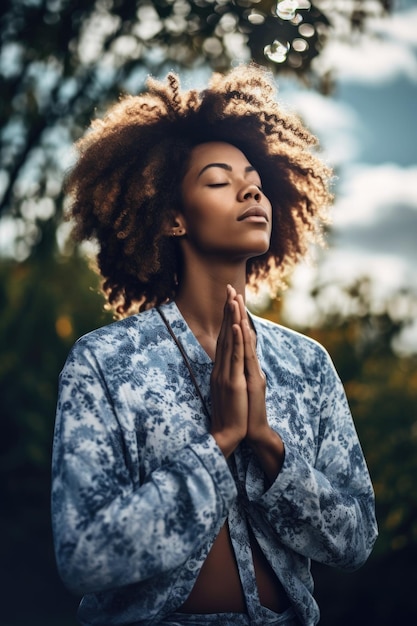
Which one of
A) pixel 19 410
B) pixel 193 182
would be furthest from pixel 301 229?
pixel 19 410

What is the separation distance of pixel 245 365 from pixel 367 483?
0.67 metres

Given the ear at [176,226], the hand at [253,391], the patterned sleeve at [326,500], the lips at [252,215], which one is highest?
the lips at [252,215]

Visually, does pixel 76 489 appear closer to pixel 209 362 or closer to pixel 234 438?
pixel 234 438

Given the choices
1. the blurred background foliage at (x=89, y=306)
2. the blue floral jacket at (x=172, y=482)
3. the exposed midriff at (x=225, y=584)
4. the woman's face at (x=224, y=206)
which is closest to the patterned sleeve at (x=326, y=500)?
the blue floral jacket at (x=172, y=482)

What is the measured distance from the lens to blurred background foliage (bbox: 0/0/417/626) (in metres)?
6.45

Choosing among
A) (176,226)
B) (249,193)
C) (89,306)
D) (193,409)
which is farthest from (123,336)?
(89,306)

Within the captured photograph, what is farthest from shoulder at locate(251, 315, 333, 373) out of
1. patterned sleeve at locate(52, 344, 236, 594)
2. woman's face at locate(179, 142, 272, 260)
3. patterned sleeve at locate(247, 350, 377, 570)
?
patterned sleeve at locate(52, 344, 236, 594)

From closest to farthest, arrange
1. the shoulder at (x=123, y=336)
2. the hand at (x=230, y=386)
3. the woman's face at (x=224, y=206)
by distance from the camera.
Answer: the hand at (x=230, y=386), the shoulder at (x=123, y=336), the woman's face at (x=224, y=206)

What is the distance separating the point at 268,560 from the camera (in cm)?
255

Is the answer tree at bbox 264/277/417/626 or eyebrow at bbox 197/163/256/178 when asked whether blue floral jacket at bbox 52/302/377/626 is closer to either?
eyebrow at bbox 197/163/256/178

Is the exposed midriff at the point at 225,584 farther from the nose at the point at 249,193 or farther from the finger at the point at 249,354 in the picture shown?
the nose at the point at 249,193

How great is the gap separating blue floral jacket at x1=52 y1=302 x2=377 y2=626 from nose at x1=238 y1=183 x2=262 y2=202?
0.46 metres

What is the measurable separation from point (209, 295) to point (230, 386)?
1.82 feet

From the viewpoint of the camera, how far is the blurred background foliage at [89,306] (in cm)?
645
